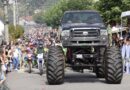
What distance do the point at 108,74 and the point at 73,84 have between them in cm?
152

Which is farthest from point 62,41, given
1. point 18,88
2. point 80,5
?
point 80,5

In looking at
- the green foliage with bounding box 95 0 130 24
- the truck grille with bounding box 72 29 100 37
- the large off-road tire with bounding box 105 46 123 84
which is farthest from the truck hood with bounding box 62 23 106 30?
the green foliage with bounding box 95 0 130 24

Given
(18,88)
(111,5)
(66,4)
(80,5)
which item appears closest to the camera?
(18,88)

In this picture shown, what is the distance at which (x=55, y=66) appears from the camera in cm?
2188

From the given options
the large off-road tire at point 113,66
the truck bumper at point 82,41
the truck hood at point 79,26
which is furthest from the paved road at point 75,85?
the truck hood at point 79,26

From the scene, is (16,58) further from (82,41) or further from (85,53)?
(82,41)

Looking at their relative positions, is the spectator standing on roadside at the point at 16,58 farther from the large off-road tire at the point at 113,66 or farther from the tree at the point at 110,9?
the tree at the point at 110,9

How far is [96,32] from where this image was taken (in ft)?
74.0

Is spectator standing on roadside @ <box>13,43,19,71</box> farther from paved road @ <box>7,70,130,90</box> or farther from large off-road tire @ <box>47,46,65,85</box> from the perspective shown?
large off-road tire @ <box>47,46,65,85</box>

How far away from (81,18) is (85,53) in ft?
5.89

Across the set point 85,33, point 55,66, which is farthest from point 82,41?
point 55,66

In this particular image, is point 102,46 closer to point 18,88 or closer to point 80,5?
point 18,88

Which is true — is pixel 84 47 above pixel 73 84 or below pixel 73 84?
above

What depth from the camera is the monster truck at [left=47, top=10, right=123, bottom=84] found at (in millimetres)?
21953
